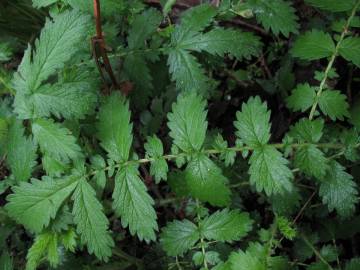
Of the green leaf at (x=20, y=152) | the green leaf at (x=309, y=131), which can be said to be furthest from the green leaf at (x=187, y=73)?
the green leaf at (x=20, y=152)

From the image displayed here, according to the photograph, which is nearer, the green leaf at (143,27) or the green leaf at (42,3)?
the green leaf at (42,3)

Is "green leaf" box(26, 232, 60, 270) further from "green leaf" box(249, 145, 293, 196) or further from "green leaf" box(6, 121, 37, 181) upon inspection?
"green leaf" box(249, 145, 293, 196)

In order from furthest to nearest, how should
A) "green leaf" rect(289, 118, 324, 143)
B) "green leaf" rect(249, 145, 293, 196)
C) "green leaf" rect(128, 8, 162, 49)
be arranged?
"green leaf" rect(128, 8, 162, 49) → "green leaf" rect(289, 118, 324, 143) → "green leaf" rect(249, 145, 293, 196)

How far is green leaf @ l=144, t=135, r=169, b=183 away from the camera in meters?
1.41

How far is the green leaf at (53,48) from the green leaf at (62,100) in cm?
3

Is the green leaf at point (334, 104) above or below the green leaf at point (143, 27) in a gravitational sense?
below

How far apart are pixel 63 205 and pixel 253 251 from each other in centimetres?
69

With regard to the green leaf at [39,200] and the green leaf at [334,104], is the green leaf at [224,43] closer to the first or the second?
the green leaf at [334,104]

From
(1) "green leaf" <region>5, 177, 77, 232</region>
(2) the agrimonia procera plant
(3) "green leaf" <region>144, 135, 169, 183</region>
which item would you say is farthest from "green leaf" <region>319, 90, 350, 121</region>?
(1) "green leaf" <region>5, 177, 77, 232</region>

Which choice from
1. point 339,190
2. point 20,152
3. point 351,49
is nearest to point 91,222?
point 20,152

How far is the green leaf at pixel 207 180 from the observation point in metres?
1.42

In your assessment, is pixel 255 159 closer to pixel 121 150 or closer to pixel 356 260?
pixel 121 150

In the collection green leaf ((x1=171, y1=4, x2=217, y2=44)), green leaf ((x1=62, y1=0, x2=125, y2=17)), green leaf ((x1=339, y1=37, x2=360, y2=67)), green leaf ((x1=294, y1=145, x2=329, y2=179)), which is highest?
green leaf ((x1=62, y1=0, x2=125, y2=17))

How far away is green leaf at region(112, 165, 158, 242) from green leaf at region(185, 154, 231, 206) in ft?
0.52
